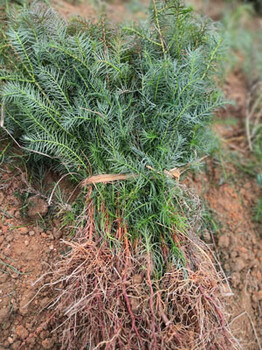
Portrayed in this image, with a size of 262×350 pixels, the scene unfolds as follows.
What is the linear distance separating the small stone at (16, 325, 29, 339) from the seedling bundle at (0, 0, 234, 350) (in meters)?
0.13

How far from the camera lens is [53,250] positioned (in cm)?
140

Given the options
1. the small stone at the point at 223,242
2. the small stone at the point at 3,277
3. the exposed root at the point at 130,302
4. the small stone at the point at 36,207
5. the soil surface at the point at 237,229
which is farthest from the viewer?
the small stone at the point at 223,242

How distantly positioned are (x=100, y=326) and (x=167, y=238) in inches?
16.8

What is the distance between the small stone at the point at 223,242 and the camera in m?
1.68

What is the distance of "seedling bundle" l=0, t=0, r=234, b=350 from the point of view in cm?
124

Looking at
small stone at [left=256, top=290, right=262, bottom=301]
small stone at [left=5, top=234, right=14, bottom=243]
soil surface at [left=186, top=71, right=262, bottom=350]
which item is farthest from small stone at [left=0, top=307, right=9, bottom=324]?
small stone at [left=256, top=290, right=262, bottom=301]

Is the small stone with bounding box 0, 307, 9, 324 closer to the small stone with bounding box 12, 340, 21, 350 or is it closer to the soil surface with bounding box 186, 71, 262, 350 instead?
the small stone with bounding box 12, 340, 21, 350

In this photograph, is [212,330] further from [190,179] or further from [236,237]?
[190,179]

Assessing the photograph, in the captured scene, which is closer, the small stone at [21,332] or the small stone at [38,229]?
the small stone at [21,332]

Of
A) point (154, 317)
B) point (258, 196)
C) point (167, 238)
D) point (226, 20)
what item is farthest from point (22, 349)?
point (226, 20)

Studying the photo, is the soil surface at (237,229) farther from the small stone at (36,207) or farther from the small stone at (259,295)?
the small stone at (36,207)

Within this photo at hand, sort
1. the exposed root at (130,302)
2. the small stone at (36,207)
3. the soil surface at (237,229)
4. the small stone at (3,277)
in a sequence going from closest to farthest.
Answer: the exposed root at (130,302)
the small stone at (3,277)
the small stone at (36,207)
the soil surface at (237,229)

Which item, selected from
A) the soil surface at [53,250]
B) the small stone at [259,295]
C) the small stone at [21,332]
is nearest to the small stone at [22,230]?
the soil surface at [53,250]

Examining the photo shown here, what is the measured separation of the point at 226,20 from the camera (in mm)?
2691
